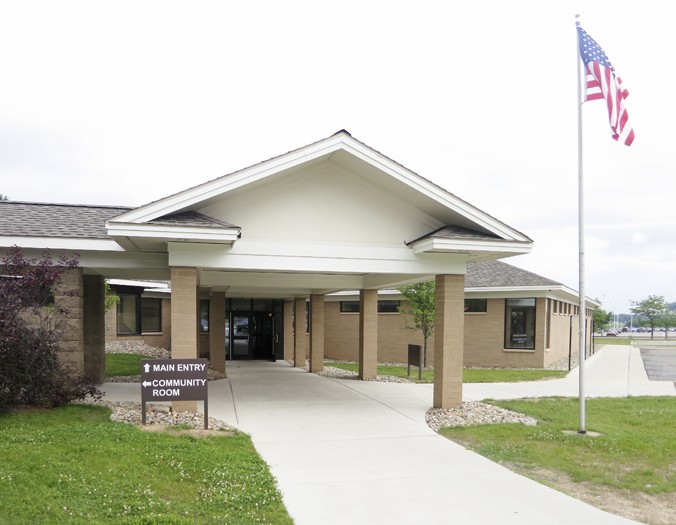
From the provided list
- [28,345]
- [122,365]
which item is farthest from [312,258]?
[122,365]

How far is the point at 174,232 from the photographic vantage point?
30.2 ft

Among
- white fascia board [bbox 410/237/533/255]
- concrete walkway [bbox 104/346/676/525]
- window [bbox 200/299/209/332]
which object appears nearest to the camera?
concrete walkway [bbox 104/346/676/525]

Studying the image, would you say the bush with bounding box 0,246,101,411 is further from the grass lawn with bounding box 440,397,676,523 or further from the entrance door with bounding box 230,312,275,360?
the entrance door with bounding box 230,312,275,360

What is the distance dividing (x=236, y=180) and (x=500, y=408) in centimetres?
752

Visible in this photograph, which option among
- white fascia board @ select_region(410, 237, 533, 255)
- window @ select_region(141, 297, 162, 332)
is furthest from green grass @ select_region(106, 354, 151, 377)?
white fascia board @ select_region(410, 237, 533, 255)

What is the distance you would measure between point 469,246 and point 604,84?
3.67 meters

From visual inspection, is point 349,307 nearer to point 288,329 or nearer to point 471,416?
point 288,329

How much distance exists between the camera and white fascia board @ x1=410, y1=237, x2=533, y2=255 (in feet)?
33.7

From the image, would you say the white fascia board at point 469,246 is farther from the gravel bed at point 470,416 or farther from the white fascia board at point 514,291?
the white fascia board at point 514,291

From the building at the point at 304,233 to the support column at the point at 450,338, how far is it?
0.02 metres

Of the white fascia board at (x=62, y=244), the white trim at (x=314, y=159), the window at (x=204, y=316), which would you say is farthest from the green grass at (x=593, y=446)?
the window at (x=204, y=316)

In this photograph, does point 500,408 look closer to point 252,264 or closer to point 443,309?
point 443,309

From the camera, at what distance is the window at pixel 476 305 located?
78.7 ft

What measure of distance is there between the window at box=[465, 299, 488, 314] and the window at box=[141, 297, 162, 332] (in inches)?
596
